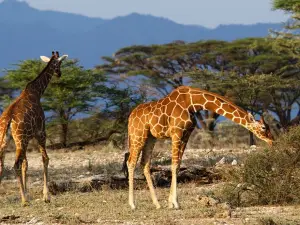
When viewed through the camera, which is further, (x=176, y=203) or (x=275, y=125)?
(x=275, y=125)

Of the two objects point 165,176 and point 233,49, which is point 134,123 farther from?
point 233,49

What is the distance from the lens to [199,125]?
34.7 meters

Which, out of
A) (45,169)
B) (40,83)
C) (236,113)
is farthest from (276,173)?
(40,83)

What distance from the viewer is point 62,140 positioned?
80.5 ft

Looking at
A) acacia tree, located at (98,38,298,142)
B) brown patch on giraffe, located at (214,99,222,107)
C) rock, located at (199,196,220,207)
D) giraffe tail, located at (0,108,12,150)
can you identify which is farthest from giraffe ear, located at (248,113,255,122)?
acacia tree, located at (98,38,298,142)

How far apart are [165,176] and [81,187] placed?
4.81 ft

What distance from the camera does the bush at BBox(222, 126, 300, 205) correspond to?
979cm

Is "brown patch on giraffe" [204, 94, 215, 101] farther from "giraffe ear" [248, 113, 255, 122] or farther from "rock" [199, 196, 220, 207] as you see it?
"rock" [199, 196, 220, 207]

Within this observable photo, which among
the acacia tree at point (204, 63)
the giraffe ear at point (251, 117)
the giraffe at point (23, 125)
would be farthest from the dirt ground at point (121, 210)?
the acacia tree at point (204, 63)

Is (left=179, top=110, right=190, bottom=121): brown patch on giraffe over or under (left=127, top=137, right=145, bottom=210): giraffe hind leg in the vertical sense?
over

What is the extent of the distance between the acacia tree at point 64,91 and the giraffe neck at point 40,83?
12121 mm

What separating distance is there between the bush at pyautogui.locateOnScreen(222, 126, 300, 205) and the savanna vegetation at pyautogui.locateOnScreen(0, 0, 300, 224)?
0.01 metres

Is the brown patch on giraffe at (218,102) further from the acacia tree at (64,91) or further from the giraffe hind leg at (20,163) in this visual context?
the acacia tree at (64,91)

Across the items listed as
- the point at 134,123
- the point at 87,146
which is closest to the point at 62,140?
the point at 87,146
